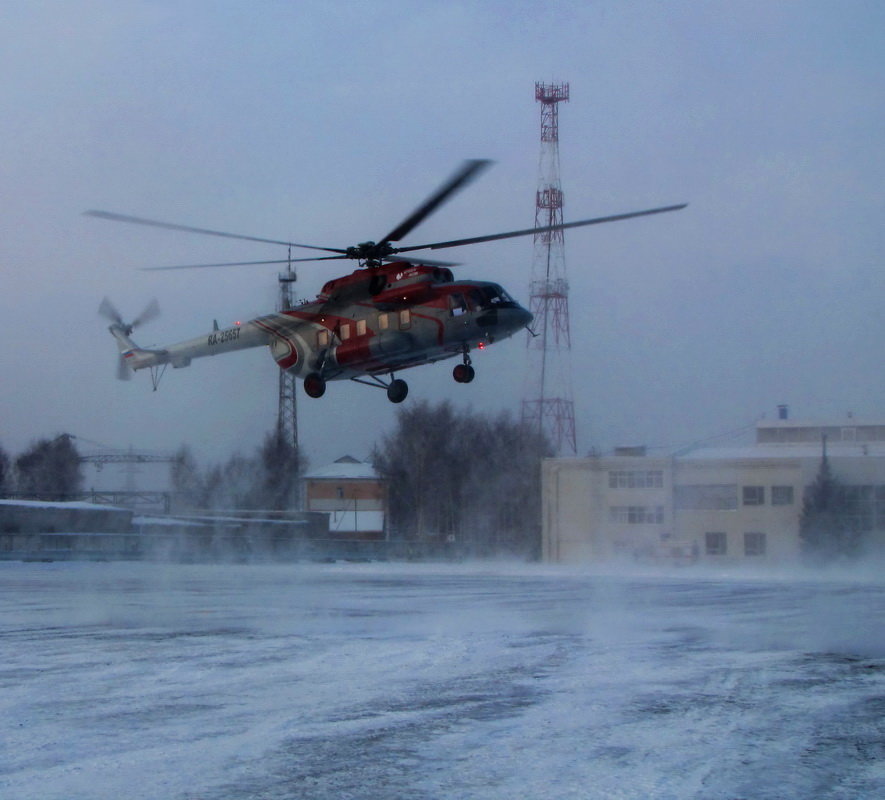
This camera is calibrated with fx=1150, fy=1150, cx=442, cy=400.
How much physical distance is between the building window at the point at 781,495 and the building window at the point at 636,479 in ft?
22.0

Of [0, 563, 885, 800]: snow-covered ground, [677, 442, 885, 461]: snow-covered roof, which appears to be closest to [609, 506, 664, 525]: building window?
[677, 442, 885, 461]: snow-covered roof

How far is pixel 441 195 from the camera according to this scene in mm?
21984

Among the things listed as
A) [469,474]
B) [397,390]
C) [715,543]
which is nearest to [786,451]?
[715,543]

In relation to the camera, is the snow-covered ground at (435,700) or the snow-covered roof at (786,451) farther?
the snow-covered roof at (786,451)

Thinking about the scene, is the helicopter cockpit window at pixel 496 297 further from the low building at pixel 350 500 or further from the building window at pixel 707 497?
the low building at pixel 350 500

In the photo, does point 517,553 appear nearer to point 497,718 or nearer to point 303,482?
point 303,482

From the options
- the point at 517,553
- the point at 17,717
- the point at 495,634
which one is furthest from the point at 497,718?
the point at 517,553

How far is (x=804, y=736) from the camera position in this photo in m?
13.9

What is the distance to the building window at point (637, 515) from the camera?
6779 centimetres

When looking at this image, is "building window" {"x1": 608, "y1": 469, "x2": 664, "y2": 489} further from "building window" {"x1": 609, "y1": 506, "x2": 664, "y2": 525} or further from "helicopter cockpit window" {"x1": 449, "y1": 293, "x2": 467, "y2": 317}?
"helicopter cockpit window" {"x1": 449, "y1": 293, "x2": 467, "y2": 317}

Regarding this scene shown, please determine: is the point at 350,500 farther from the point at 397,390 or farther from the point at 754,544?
the point at 397,390

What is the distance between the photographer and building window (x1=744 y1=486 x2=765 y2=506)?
65125 mm

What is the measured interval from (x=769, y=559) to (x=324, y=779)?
55.8 meters

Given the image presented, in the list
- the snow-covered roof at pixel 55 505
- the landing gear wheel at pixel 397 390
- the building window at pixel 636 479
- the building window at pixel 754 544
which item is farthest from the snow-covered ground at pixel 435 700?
the building window at pixel 636 479
